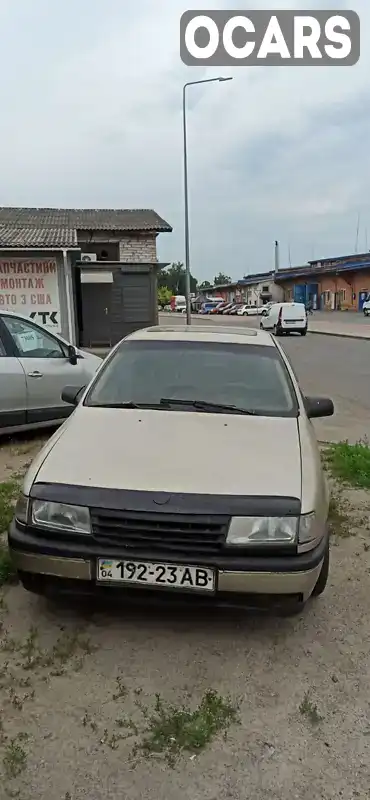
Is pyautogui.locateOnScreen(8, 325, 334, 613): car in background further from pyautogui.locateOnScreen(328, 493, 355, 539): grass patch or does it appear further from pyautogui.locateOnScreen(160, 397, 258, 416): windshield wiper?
pyautogui.locateOnScreen(328, 493, 355, 539): grass patch

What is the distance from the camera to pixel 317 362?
17.5 m

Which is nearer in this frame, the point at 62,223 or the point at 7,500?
the point at 7,500

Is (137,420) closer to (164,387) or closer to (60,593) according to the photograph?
(164,387)

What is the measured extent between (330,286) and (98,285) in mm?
44323

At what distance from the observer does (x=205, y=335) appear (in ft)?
15.3

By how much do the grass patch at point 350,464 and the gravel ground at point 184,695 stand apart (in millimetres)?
2205

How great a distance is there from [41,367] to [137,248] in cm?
1634

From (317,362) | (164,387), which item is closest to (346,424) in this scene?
(164,387)

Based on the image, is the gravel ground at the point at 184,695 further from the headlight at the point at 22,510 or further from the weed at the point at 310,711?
the headlight at the point at 22,510

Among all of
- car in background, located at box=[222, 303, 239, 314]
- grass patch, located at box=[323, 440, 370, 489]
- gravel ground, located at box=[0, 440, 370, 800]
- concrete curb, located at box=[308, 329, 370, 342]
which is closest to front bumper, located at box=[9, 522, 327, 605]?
gravel ground, located at box=[0, 440, 370, 800]

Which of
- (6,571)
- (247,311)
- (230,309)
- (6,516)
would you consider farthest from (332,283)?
(6,571)

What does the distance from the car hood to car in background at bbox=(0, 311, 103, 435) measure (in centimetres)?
325

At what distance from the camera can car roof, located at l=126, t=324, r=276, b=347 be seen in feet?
15.0

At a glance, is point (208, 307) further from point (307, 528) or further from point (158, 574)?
point (158, 574)
